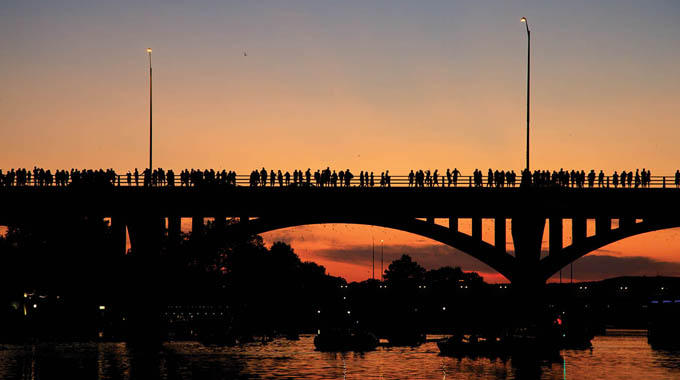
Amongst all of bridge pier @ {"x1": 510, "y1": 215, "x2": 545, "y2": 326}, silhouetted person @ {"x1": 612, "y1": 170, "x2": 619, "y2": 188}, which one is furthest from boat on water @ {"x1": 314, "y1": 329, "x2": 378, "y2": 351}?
silhouetted person @ {"x1": 612, "y1": 170, "x2": 619, "y2": 188}

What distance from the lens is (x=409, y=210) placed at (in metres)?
64.5

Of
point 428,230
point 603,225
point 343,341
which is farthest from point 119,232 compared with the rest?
point 603,225

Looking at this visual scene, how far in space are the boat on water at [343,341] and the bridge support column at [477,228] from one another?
1774cm

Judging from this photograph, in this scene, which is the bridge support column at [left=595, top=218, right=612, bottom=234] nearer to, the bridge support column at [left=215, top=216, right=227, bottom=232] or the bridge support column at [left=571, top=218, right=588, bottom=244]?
the bridge support column at [left=571, top=218, right=588, bottom=244]

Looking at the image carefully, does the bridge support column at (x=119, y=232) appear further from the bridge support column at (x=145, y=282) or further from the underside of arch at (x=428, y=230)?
the underside of arch at (x=428, y=230)

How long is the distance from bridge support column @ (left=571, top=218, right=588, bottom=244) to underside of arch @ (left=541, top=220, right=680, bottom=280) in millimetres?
421

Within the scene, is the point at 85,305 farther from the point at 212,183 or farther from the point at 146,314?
the point at 212,183

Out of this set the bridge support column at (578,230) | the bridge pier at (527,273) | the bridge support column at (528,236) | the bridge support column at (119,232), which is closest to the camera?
the bridge pier at (527,273)

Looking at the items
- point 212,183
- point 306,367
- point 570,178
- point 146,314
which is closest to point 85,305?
point 146,314

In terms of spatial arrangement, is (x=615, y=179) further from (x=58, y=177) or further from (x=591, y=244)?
(x=58, y=177)

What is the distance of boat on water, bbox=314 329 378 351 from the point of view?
248 ft

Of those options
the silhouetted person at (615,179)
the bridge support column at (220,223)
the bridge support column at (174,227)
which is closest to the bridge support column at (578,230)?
the silhouetted person at (615,179)

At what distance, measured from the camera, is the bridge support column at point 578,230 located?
62750mm

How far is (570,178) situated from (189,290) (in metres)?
59.9
